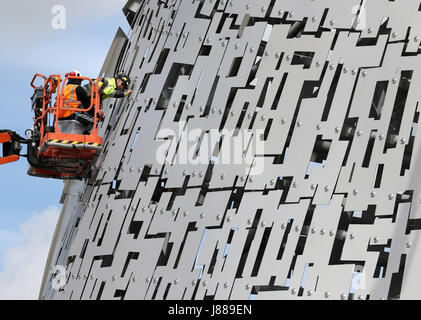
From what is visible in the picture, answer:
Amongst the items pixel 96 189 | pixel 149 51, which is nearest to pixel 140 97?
pixel 149 51

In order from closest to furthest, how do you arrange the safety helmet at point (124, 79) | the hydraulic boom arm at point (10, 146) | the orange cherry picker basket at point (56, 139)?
the orange cherry picker basket at point (56, 139)
the safety helmet at point (124, 79)
the hydraulic boom arm at point (10, 146)

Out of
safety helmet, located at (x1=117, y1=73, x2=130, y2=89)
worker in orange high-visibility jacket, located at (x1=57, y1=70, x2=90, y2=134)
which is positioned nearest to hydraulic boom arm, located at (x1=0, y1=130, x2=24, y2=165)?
worker in orange high-visibility jacket, located at (x1=57, y1=70, x2=90, y2=134)

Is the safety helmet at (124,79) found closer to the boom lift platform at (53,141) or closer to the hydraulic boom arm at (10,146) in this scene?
the boom lift platform at (53,141)

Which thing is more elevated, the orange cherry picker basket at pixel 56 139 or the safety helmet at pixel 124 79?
the safety helmet at pixel 124 79

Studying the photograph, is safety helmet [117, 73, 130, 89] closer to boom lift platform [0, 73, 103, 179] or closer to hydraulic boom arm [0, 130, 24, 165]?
boom lift platform [0, 73, 103, 179]

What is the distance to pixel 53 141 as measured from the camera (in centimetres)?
1305

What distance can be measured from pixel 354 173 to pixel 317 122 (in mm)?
983

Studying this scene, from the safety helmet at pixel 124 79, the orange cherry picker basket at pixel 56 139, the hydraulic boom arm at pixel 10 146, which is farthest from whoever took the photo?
the hydraulic boom arm at pixel 10 146

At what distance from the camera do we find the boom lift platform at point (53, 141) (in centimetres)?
1320

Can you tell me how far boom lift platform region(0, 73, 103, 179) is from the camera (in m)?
13.2

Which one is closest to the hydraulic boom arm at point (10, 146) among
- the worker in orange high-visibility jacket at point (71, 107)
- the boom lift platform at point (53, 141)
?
the boom lift platform at point (53, 141)

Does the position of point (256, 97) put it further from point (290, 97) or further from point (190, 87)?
point (190, 87)

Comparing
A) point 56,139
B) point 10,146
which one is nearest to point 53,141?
point 56,139

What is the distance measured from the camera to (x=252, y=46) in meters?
12.0
